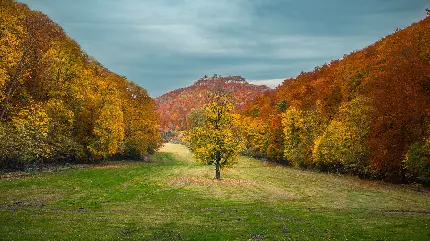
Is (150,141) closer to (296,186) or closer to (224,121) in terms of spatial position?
(224,121)

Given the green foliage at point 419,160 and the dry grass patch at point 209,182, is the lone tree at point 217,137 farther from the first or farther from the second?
the green foliage at point 419,160

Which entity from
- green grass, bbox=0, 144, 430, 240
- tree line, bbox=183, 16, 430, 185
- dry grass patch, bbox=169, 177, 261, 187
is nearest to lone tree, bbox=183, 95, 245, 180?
tree line, bbox=183, 16, 430, 185

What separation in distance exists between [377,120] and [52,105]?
57.9 m

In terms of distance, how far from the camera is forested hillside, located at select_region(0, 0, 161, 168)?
159 feet

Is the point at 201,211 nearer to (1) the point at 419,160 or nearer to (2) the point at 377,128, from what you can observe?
(1) the point at 419,160

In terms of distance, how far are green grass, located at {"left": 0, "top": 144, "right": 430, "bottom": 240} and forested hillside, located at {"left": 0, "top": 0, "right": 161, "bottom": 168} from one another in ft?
21.9

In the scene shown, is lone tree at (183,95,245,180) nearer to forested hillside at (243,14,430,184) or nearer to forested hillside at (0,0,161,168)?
forested hillside at (0,0,161,168)

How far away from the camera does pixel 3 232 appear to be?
20.1m

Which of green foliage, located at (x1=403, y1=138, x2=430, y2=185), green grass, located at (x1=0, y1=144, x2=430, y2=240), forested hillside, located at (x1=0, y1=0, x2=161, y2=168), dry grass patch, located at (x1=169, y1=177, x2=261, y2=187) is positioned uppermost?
forested hillside, located at (x1=0, y1=0, x2=161, y2=168)

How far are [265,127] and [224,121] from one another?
68991 mm

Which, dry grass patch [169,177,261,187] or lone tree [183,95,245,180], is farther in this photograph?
lone tree [183,95,245,180]

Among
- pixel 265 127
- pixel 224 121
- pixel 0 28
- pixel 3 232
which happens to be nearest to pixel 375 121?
pixel 224 121

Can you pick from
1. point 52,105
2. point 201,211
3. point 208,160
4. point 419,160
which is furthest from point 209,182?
point 52,105

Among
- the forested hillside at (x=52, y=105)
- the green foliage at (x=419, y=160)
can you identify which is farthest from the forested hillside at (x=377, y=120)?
the forested hillside at (x=52, y=105)
